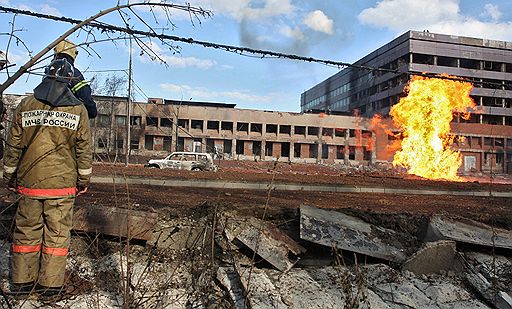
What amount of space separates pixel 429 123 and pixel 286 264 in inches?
886

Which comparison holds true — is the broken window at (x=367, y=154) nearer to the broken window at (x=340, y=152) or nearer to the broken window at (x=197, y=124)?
the broken window at (x=340, y=152)

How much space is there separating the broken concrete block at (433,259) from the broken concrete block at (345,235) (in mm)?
174

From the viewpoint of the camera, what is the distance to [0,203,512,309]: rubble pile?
3314mm

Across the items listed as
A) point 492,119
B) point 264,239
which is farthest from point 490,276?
point 492,119

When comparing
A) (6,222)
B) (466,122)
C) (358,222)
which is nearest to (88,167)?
(6,222)

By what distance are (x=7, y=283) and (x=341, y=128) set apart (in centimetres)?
5432

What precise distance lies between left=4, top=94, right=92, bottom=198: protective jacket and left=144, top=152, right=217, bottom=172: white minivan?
2146 centimetres

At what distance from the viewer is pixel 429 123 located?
23656 mm

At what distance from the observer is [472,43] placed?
55.8 m

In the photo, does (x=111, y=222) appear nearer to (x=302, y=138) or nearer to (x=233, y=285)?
(x=233, y=285)

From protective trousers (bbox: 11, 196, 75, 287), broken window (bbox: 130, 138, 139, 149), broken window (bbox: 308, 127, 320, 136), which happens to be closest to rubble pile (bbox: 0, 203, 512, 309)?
protective trousers (bbox: 11, 196, 75, 287)

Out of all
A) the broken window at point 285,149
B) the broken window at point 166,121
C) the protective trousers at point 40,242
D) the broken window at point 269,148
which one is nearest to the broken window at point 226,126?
the broken window at point 269,148

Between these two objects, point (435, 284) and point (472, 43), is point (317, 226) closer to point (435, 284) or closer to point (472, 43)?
point (435, 284)

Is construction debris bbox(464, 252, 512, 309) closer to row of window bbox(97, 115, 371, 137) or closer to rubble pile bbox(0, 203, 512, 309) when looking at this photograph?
rubble pile bbox(0, 203, 512, 309)
